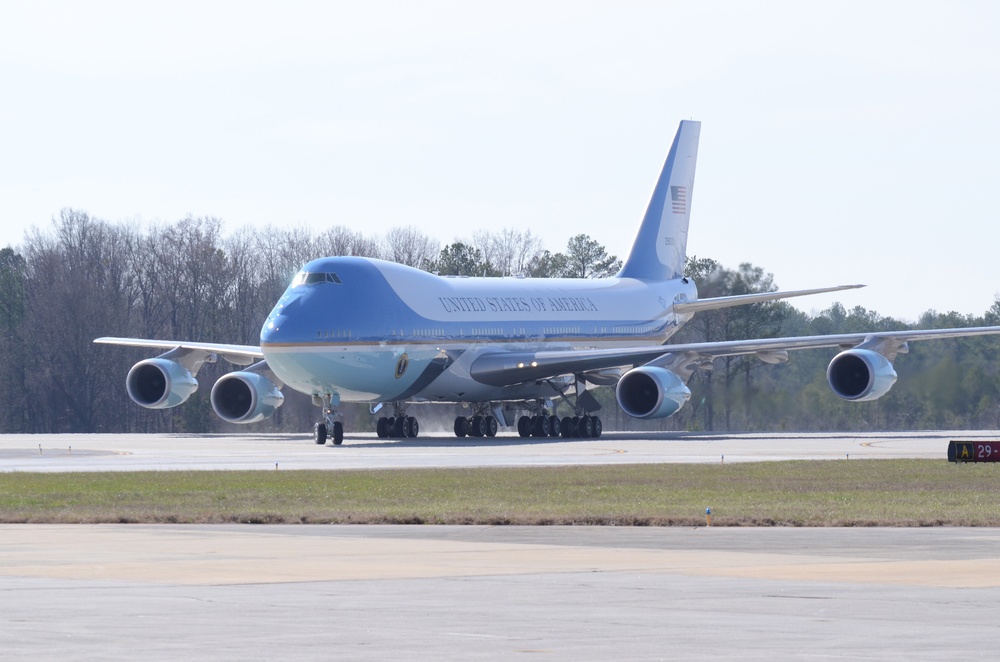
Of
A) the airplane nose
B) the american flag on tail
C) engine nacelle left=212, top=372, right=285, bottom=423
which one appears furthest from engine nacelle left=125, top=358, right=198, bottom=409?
the american flag on tail

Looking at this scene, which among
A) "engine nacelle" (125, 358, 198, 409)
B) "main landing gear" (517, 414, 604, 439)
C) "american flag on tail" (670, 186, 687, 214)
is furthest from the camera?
"american flag on tail" (670, 186, 687, 214)

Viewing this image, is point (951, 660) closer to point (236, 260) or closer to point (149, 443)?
point (149, 443)

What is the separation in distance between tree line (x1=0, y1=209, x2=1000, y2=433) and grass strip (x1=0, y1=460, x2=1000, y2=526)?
28.6 meters

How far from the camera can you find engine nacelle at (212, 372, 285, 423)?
55938 millimetres

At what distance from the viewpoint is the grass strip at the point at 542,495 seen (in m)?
22.4

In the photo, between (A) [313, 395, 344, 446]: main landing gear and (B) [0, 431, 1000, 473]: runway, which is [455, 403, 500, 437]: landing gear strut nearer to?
(B) [0, 431, 1000, 473]: runway

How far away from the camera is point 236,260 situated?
321ft

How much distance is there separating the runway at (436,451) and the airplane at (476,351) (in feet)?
4.29

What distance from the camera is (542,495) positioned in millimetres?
26672

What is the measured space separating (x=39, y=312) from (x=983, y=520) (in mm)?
76111

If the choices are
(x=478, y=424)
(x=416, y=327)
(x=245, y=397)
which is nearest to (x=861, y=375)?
(x=416, y=327)

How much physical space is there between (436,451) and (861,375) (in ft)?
43.2

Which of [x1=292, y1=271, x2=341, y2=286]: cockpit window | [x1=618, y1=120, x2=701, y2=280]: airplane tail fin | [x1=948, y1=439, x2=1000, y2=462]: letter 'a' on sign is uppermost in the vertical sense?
[x1=618, y1=120, x2=701, y2=280]: airplane tail fin

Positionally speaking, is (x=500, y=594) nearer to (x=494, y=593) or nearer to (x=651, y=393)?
(x=494, y=593)
